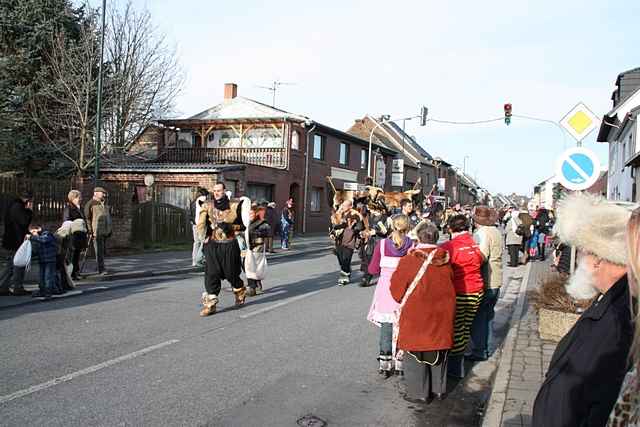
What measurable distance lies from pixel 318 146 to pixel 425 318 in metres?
28.8

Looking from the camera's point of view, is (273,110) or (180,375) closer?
(180,375)

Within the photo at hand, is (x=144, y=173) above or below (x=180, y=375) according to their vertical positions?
above

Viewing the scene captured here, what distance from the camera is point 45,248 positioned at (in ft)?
32.1

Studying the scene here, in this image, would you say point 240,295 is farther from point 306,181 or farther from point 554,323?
point 306,181

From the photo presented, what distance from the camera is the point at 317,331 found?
782 centimetres

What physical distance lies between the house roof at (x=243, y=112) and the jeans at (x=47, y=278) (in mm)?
21135

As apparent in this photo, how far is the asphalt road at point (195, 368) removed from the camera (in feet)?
15.4

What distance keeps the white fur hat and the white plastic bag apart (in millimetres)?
9336

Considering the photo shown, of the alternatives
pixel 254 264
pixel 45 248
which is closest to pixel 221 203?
pixel 254 264

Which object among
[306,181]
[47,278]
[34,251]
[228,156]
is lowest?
[47,278]

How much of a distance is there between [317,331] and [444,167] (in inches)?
2708

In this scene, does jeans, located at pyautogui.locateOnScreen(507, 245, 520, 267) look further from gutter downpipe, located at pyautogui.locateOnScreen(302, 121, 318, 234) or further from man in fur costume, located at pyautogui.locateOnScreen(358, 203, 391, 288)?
gutter downpipe, located at pyautogui.locateOnScreen(302, 121, 318, 234)

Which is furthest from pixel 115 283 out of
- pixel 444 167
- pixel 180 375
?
pixel 444 167

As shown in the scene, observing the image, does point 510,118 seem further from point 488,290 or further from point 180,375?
point 180,375
